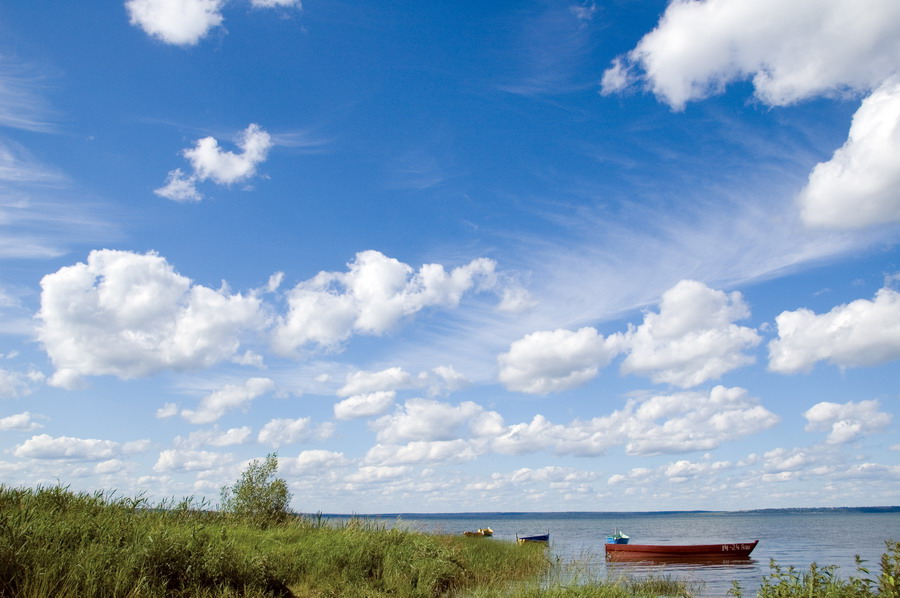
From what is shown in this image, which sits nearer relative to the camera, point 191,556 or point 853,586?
point 853,586

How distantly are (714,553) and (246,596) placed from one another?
45.9 m

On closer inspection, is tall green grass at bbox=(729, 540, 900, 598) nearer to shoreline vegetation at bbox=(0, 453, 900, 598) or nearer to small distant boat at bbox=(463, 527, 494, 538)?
shoreline vegetation at bbox=(0, 453, 900, 598)

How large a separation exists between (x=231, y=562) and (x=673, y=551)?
43.0 metres

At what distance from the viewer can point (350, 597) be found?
603 inches

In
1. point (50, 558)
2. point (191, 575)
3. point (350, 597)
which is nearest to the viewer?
point (50, 558)

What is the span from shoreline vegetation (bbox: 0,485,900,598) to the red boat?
932 inches

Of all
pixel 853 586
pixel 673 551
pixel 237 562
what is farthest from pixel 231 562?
pixel 673 551

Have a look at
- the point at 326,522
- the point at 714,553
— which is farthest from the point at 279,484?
the point at 714,553

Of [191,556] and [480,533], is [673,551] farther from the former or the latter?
[191,556]

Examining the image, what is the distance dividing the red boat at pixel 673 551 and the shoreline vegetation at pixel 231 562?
77.7 feet

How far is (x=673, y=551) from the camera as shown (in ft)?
155

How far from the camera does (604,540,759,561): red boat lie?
46031 millimetres

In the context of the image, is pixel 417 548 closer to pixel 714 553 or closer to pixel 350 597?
pixel 350 597

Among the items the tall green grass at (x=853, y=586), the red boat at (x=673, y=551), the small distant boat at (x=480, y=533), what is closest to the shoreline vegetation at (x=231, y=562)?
the tall green grass at (x=853, y=586)
